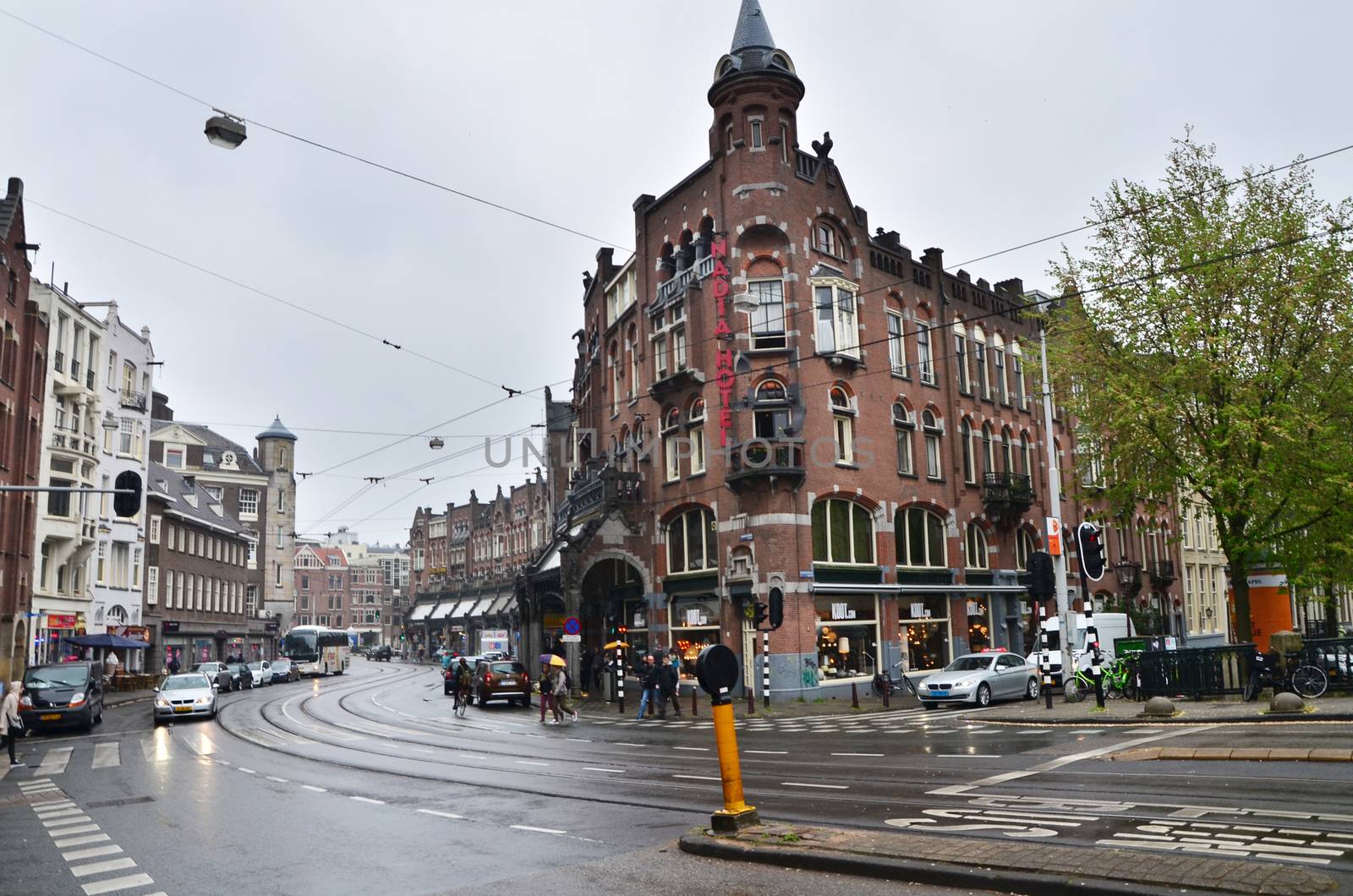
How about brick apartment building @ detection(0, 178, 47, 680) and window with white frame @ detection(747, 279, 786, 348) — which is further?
brick apartment building @ detection(0, 178, 47, 680)

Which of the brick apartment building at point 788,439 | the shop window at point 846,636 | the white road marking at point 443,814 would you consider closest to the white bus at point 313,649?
the brick apartment building at point 788,439

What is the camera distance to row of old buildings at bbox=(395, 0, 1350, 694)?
109 feet

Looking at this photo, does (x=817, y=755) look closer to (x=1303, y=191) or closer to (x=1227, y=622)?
(x=1303, y=191)

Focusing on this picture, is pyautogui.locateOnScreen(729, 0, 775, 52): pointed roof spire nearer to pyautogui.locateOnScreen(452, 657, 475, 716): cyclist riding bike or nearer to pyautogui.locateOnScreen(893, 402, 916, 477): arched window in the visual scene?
pyautogui.locateOnScreen(893, 402, 916, 477): arched window

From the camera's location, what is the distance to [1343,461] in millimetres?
25250

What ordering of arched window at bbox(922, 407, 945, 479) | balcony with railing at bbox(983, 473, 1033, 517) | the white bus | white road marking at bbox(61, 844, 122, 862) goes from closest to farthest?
white road marking at bbox(61, 844, 122, 862) < arched window at bbox(922, 407, 945, 479) < balcony with railing at bbox(983, 473, 1033, 517) < the white bus

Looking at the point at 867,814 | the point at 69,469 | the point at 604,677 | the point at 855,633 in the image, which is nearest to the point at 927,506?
the point at 855,633

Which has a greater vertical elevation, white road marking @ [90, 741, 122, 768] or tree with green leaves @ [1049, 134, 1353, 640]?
tree with green leaves @ [1049, 134, 1353, 640]

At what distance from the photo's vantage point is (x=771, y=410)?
33.7m

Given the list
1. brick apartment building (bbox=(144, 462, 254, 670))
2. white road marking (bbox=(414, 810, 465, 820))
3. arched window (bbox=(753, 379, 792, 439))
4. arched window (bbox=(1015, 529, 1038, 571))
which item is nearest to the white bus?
brick apartment building (bbox=(144, 462, 254, 670))

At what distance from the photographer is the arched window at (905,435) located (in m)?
37.7

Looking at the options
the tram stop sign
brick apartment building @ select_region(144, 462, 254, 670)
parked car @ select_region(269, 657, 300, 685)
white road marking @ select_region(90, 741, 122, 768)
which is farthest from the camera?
parked car @ select_region(269, 657, 300, 685)

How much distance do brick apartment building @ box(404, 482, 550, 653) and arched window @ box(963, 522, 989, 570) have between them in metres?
43.5

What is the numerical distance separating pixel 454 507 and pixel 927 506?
3148 inches
